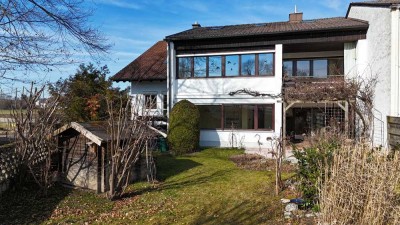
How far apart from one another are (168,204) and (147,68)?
14946 mm

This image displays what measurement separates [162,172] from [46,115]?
165 inches

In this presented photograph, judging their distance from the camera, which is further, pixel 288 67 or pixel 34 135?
pixel 288 67

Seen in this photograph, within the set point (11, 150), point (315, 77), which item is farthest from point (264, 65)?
point (11, 150)

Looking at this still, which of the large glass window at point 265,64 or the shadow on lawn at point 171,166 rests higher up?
the large glass window at point 265,64

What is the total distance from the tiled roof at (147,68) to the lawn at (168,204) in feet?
36.8

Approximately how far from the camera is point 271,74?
16.1 meters

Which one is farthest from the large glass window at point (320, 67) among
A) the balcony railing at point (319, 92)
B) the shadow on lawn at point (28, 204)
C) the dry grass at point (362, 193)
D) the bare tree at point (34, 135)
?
the shadow on lawn at point (28, 204)

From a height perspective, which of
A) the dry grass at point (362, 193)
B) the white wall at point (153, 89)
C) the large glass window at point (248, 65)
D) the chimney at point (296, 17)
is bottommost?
the dry grass at point (362, 193)

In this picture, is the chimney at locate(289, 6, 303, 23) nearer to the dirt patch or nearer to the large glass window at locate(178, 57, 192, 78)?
the large glass window at locate(178, 57, 192, 78)

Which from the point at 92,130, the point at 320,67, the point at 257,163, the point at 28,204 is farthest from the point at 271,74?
the point at 28,204

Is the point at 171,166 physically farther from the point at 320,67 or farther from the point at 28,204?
the point at 320,67

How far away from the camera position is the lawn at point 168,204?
620cm

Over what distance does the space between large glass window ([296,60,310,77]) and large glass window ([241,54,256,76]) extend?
10.6 feet

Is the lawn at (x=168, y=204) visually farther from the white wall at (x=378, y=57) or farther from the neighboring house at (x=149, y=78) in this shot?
the neighboring house at (x=149, y=78)
